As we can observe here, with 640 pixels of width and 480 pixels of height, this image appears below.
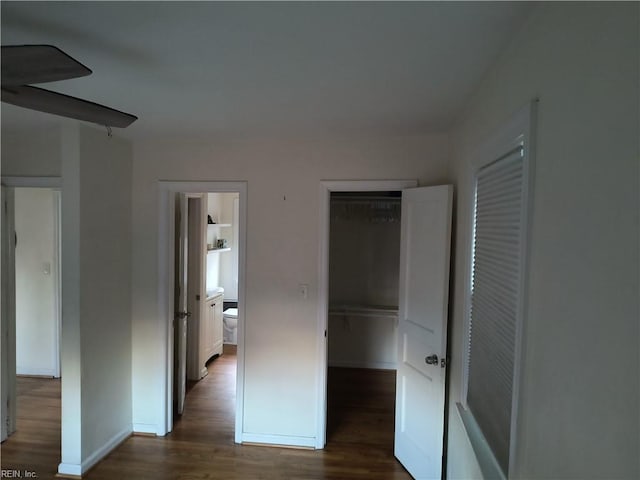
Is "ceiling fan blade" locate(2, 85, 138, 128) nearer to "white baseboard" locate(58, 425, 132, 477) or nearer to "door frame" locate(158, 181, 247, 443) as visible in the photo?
"door frame" locate(158, 181, 247, 443)

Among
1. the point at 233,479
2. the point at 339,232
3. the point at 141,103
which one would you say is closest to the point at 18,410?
the point at 233,479

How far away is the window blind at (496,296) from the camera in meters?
1.37

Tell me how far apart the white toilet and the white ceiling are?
362 cm

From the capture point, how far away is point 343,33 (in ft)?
4.38

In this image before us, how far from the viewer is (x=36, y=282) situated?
14.3 ft

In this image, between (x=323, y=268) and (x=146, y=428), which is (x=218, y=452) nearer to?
(x=146, y=428)

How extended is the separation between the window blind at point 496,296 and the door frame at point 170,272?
1.83 m

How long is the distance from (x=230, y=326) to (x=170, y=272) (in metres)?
2.55

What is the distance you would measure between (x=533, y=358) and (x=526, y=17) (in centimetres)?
104

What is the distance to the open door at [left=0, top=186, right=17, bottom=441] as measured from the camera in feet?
10.1

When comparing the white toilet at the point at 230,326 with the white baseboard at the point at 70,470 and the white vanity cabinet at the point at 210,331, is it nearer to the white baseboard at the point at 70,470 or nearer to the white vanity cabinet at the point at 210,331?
the white vanity cabinet at the point at 210,331

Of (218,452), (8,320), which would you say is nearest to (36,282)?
(8,320)

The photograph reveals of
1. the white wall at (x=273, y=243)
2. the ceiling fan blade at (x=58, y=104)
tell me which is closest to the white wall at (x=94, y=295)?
the white wall at (x=273, y=243)

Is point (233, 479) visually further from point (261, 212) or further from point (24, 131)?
point (24, 131)
